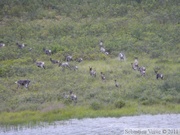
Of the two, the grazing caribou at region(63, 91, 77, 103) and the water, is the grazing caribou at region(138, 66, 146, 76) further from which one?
the water

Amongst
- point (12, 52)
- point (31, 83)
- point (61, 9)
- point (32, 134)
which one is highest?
point (61, 9)

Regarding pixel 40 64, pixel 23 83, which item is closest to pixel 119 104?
pixel 23 83

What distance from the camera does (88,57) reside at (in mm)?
44938

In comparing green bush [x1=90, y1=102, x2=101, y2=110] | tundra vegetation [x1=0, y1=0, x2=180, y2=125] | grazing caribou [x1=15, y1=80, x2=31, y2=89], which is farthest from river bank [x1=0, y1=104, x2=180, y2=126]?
grazing caribou [x1=15, y1=80, x2=31, y2=89]

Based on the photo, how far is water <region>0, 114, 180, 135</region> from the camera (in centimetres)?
2728

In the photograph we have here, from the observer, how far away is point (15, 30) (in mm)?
53562

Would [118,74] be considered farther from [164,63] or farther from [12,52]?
[12,52]

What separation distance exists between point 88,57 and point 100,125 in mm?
16539

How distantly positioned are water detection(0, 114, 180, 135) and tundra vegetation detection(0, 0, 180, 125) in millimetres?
1346

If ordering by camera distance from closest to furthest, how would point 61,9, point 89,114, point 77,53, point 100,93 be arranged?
point 89,114 < point 100,93 < point 77,53 < point 61,9

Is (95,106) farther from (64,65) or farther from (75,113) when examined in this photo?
(64,65)

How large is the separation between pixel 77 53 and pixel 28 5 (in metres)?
15.7

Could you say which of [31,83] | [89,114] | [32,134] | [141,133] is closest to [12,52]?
[31,83]

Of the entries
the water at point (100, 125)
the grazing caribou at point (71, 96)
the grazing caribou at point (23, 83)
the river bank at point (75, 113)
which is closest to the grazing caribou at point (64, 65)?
the grazing caribou at point (23, 83)
